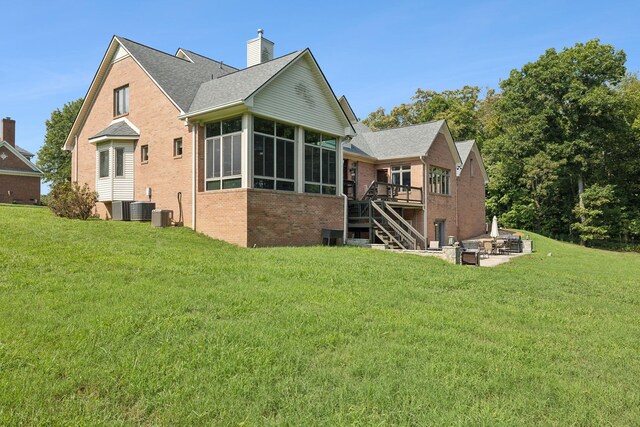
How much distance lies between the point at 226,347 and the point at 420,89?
54.4m

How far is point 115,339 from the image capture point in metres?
4.68

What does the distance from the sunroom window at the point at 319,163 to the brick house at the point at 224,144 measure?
43 mm

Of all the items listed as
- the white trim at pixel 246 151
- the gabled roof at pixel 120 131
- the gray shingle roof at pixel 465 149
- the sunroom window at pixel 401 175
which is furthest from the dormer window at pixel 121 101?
the gray shingle roof at pixel 465 149

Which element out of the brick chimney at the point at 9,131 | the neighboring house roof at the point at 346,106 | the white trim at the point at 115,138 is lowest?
the white trim at the point at 115,138

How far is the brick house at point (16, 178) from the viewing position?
35.6 meters

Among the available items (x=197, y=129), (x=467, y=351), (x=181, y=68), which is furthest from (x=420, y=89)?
(x=467, y=351)

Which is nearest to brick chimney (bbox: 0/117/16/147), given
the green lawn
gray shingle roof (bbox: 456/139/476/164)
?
the green lawn

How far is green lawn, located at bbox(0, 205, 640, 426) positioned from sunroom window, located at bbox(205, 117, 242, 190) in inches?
248

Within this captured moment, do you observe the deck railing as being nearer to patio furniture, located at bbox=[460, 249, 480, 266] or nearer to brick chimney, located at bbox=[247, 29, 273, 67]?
patio furniture, located at bbox=[460, 249, 480, 266]

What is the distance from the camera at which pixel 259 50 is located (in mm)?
21734

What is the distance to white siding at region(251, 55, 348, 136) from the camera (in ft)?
49.5

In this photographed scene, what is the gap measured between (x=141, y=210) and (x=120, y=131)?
4.15 metres

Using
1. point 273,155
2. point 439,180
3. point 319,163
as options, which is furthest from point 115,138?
point 439,180

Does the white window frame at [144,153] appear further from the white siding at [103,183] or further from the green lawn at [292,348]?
the green lawn at [292,348]
